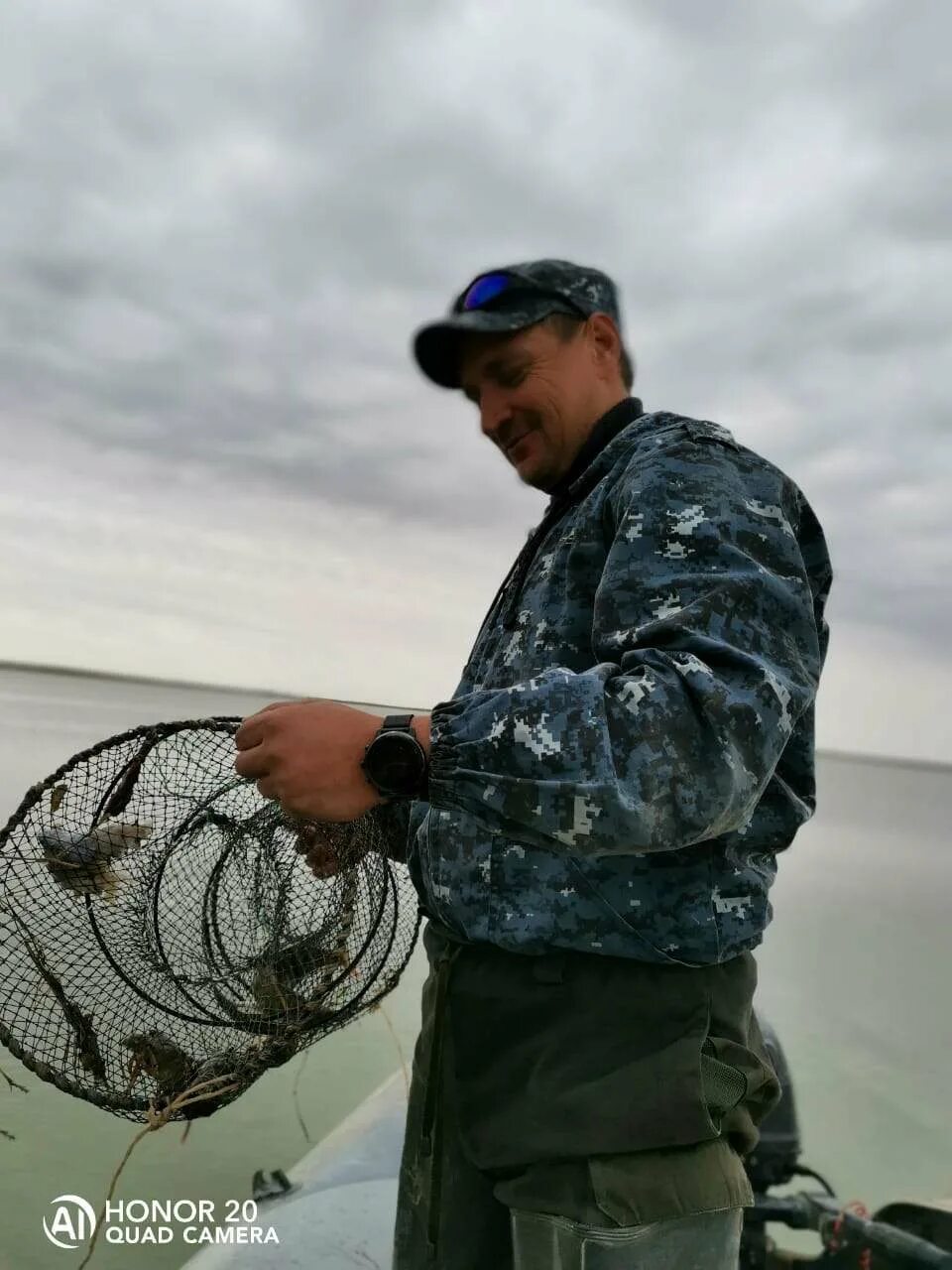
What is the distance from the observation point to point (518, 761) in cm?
137

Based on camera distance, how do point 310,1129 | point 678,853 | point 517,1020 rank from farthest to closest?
point 310,1129 < point 517,1020 < point 678,853

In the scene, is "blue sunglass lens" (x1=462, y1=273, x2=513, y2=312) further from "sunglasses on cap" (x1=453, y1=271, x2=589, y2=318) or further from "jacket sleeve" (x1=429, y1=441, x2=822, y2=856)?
"jacket sleeve" (x1=429, y1=441, x2=822, y2=856)

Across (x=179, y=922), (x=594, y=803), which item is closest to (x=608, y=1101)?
(x=594, y=803)

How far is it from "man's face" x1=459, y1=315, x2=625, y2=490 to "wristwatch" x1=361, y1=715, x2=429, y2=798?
0.79 meters

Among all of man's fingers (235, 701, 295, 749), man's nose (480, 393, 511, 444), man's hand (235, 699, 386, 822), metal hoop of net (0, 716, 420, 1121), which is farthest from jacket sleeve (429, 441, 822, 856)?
metal hoop of net (0, 716, 420, 1121)

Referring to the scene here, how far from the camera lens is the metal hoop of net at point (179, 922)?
237cm

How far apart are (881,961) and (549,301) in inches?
Answer: 596

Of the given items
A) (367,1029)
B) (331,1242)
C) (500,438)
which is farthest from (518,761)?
(367,1029)

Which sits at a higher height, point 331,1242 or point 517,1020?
point 517,1020

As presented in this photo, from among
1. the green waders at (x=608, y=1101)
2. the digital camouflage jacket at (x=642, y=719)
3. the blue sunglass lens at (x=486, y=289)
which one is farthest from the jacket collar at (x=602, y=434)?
the green waders at (x=608, y=1101)

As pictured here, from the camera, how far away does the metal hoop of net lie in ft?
7.78

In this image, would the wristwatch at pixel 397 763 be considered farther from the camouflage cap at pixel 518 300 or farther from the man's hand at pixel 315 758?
the camouflage cap at pixel 518 300

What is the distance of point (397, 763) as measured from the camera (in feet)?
4.88

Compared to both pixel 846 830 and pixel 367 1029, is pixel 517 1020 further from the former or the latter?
pixel 846 830
